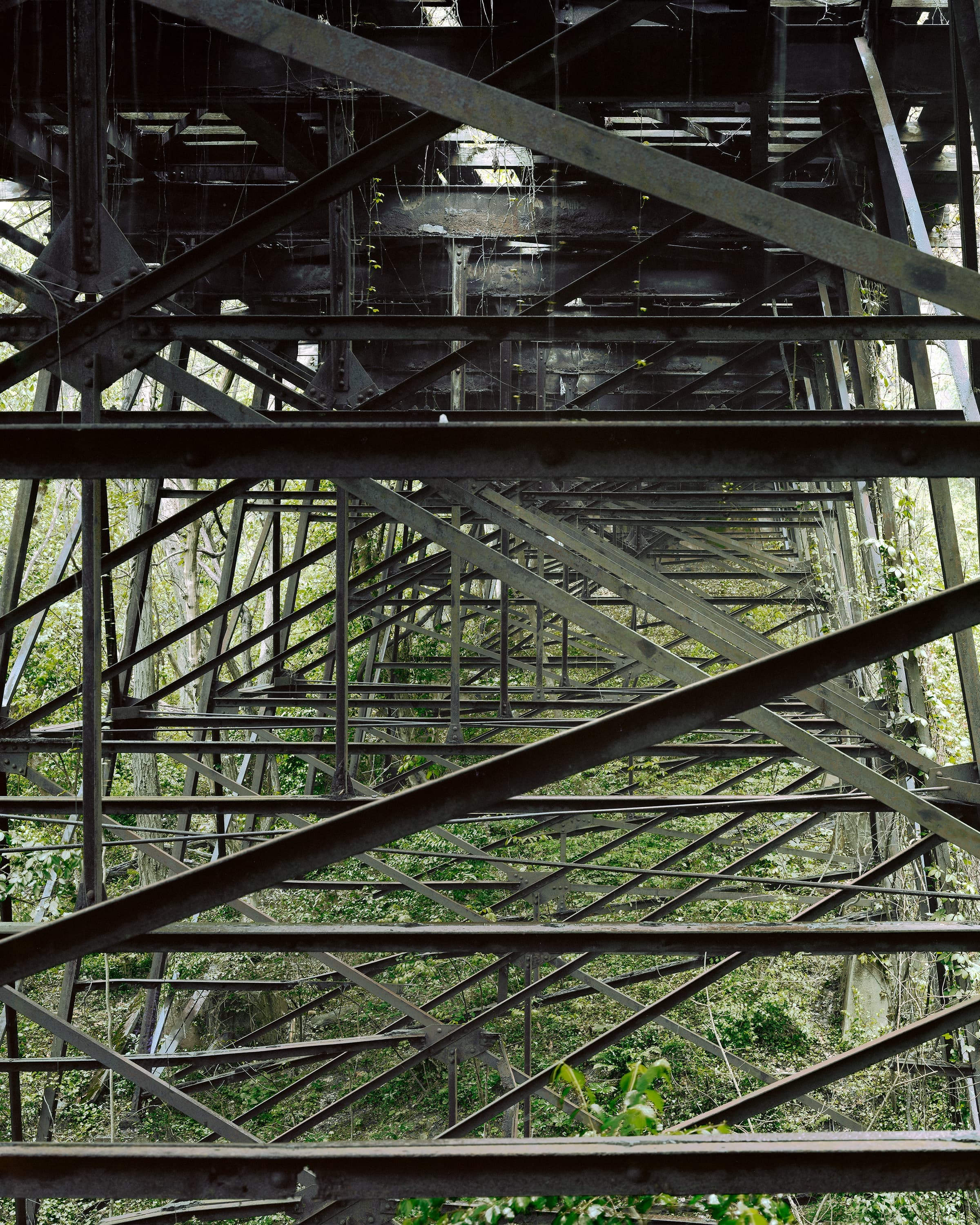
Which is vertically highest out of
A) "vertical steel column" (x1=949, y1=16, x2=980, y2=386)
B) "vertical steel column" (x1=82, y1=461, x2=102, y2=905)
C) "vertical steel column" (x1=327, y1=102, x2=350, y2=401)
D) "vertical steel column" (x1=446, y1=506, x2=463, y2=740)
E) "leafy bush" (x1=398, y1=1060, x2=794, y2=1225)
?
"vertical steel column" (x1=327, y1=102, x2=350, y2=401)

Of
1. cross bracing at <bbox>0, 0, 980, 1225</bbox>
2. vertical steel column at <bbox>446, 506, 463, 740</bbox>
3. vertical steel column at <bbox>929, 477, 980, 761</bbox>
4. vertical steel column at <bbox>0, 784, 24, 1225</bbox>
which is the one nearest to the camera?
cross bracing at <bbox>0, 0, 980, 1225</bbox>

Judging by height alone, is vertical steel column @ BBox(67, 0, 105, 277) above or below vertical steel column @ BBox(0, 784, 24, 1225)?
above

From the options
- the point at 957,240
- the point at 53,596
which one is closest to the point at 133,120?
the point at 53,596

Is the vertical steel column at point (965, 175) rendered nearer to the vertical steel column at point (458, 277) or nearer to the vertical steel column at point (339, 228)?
the vertical steel column at point (339, 228)

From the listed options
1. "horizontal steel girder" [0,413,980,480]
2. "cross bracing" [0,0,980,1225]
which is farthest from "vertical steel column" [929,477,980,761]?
"horizontal steel girder" [0,413,980,480]

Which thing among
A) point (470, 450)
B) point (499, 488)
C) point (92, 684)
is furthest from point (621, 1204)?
point (499, 488)

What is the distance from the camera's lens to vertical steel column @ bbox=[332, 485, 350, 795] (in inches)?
216

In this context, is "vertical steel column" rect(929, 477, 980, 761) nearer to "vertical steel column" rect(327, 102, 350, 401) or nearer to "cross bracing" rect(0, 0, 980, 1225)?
"cross bracing" rect(0, 0, 980, 1225)

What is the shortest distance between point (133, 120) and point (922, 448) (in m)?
6.12

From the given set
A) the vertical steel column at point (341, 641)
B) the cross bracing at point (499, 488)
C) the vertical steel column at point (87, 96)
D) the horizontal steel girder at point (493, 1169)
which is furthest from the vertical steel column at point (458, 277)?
the horizontal steel girder at point (493, 1169)

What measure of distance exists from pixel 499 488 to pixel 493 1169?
7.62 m

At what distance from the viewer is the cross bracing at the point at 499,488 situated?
269 centimetres

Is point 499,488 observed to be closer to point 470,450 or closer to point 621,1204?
point 621,1204

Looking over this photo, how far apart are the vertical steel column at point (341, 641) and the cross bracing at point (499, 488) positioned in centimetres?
3
